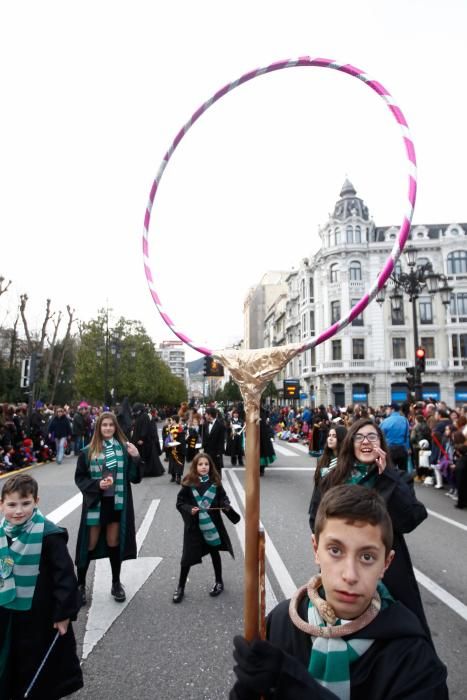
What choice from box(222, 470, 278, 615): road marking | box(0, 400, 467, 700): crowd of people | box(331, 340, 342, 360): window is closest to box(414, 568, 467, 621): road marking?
box(0, 400, 467, 700): crowd of people

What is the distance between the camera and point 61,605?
2834 mm

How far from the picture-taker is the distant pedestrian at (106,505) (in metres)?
4.79

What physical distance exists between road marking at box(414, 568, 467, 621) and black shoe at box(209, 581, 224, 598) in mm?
2362

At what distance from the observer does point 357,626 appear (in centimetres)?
155

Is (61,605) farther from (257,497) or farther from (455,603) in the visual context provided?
(455,603)

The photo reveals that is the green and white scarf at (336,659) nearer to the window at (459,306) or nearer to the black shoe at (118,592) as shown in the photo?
the black shoe at (118,592)

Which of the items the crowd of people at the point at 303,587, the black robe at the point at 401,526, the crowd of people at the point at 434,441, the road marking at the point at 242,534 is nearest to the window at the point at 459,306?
the crowd of people at the point at 434,441

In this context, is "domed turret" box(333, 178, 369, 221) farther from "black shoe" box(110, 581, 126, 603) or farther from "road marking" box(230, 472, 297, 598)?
"black shoe" box(110, 581, 126, 603)

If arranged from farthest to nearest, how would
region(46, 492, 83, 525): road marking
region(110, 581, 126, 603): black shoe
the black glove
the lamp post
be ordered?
the lamp post → region(46, 492, 83, 525): road marking → region(110, 581, 126, 603): black shoe → the black glove

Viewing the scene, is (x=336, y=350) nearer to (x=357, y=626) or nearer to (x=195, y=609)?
(x=195, y=609)

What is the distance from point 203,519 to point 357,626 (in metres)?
3.86

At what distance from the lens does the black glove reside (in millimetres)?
1251

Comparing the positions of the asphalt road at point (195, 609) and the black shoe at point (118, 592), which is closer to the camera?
the asphalt road at point (195, 609)

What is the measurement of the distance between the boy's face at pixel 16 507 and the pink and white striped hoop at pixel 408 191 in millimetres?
1588
